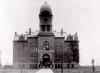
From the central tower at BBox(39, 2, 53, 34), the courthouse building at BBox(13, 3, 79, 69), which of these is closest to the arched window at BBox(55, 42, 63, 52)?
the courthouse building at BBox(13, 3, 79, 69)

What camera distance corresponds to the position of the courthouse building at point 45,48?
65000 mm

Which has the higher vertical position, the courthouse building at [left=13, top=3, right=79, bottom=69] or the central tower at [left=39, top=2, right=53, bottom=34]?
the central tower at [left=39, top=2, right=53, bottom=34]

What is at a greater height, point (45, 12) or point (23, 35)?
point (45, 12)

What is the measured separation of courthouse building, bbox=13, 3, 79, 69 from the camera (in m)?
65.0

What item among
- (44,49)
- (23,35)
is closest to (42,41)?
(44,49)

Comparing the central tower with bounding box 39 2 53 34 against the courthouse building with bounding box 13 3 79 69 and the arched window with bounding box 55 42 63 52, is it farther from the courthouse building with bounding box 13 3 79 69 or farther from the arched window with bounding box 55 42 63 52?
the arched window with bounding box 55 42 63 52

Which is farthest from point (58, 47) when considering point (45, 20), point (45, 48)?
point (45, 20)

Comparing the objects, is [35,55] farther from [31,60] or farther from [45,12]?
[45,12]

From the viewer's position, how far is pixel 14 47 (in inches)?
2633

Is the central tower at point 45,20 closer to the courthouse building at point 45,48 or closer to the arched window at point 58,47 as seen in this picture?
the courthouse building at point 45,48

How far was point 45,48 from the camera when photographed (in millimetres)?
65312

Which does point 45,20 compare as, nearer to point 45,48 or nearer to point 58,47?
point 45,48

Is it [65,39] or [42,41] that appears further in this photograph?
[65,39]

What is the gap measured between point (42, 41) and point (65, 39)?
751 centimetres
